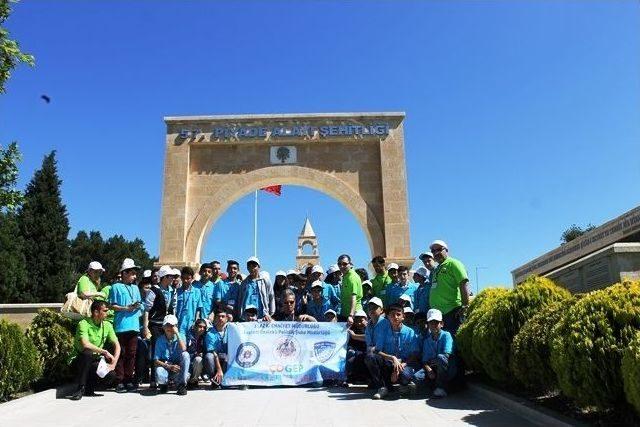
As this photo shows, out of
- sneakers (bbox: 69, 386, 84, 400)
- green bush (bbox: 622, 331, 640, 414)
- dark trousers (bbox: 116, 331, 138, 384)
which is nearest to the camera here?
green bush (bbox: 622, 331, 640, 414)

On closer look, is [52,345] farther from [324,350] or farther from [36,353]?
[324,350]

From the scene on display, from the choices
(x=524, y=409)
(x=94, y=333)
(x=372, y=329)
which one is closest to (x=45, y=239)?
(x=94, y=333)

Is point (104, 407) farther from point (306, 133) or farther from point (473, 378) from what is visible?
point (306, 133)

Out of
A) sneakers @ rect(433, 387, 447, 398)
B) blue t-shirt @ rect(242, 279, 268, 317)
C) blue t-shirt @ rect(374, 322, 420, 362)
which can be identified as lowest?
sneakers @ rect(433, 387, 447, 398)

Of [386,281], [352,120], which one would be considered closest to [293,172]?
[352,120]

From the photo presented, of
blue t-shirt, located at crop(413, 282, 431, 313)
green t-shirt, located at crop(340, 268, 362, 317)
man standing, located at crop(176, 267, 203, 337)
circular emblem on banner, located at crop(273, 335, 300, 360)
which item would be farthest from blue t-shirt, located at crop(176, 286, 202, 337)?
blue t-shirt, located at crop(413, 282, 431, 313)

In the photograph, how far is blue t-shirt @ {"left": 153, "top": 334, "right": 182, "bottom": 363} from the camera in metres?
7.22

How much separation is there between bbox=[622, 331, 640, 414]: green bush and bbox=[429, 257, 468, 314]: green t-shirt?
10.7 ft

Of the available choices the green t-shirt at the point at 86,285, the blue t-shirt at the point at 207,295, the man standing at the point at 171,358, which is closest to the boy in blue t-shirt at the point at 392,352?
the man standing at the point at 171,358

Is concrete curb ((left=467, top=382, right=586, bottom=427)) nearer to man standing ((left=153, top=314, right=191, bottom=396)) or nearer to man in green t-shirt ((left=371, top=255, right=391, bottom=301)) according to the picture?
man in green t-shirt ((left=371, top=255, right=391, bottom=301))

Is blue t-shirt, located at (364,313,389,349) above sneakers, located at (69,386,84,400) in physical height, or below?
above

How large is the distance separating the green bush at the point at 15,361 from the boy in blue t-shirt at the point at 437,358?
15.6ft

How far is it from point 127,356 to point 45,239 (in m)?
23.4

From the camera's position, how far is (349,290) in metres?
8.32
